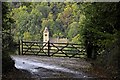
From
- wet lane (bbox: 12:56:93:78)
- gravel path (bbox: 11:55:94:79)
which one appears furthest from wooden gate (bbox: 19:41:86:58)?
wet lane (bbox: 12:56:93:78)

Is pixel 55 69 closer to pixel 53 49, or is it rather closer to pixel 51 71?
pixel 51 71

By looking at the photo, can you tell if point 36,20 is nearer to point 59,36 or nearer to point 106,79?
point 59,36

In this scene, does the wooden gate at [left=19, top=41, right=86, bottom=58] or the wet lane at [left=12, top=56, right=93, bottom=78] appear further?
the wooden gate at [left=19, top=41, right=86, bottom=58]

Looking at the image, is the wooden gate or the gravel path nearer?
the gravel path

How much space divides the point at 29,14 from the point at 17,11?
3.77ft

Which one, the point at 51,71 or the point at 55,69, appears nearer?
the point at 51,71

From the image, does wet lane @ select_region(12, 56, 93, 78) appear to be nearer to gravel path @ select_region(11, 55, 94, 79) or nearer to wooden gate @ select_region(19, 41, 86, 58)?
gravel path @ select_region(11, 55, 94, 79)

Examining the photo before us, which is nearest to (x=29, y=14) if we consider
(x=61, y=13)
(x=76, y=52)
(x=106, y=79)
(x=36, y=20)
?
(x=36, y=20)

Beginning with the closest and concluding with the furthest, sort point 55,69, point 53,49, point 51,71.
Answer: point 51,71
point 55,69
point 53,49

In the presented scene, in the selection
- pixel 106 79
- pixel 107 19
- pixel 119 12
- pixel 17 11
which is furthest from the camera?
pixel 17 11

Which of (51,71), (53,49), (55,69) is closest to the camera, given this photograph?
(51,71)

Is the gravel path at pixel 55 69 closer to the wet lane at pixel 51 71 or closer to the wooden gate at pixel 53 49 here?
the wet lane at pixel 51 71

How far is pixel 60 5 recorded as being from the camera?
2430 cm

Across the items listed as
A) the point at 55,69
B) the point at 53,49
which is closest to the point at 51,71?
the point at 55,69
